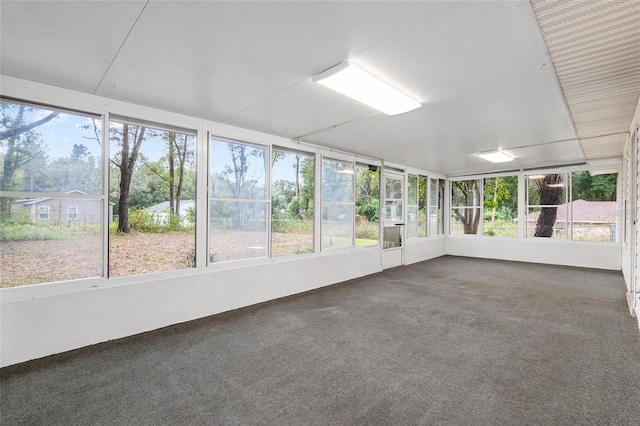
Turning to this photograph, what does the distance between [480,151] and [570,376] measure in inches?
165

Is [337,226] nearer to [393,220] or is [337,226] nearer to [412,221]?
[393,220]

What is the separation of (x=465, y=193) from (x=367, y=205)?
14.7ft

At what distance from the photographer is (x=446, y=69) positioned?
92.8 inches

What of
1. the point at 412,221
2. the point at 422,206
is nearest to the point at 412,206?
the point at 412,221

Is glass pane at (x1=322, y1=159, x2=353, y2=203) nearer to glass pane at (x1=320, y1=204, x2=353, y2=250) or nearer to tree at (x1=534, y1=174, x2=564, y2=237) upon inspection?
glass pane at (x1=320, y1=204, x2=353, y2=250)

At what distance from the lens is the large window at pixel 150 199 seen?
3.15 meters

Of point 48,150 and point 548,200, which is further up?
point 48,150

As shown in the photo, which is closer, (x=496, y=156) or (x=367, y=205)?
(x=496, y=156)

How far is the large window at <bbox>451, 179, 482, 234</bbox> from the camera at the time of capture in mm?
8797

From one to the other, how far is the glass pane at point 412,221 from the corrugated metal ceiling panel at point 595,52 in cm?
438

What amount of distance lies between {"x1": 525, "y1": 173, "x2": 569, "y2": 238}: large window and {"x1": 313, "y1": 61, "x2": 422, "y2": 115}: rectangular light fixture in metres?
6.64

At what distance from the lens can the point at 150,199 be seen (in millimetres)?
3406

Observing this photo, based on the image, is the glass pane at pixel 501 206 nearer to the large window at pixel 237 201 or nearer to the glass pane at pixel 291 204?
the glass pane at pixel 291 204

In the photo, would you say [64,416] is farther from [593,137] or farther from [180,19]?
[593,137]
